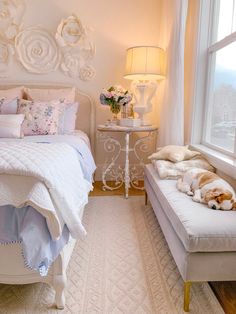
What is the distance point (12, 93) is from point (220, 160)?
2318mm

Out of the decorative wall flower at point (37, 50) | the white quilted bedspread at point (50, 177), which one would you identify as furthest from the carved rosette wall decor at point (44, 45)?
the white quilted bedspread at point (50, 177)

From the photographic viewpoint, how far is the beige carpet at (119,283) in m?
1.42

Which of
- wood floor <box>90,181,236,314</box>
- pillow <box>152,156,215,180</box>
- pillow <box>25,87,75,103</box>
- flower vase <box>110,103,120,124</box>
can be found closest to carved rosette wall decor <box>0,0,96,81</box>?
pillow <box>25,87,75,103</box>

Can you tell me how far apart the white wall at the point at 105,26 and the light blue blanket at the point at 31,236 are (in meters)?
2.41

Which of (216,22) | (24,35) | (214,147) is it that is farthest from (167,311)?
(24,35)

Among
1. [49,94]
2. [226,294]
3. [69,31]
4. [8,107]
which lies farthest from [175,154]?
[69,31]

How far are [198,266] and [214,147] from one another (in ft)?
4.55

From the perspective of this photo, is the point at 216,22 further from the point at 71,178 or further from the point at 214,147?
the point at 71,178

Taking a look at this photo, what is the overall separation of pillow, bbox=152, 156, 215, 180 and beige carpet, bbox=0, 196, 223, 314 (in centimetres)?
47

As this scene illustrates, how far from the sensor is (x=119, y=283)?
1.61m

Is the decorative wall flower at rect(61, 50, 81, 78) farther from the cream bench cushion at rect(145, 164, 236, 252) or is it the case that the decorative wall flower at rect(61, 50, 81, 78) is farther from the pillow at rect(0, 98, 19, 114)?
the cream bench cushion at rect(145, 164, 236, 252)

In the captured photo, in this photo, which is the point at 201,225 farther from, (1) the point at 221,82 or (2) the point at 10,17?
(2) the point at 10,17

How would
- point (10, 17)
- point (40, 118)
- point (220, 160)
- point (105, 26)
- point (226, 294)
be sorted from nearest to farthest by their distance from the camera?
1. point (226, 294)
2. point (220, 160)
3. point (40, 118)
4. point (10, 17)
5. point (105, 26)

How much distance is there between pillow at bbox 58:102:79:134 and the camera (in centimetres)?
292
